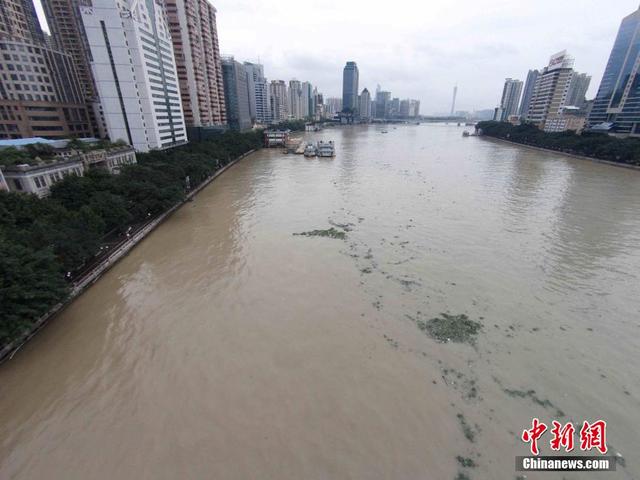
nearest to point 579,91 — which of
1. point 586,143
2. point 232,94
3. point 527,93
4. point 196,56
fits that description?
point 527,93

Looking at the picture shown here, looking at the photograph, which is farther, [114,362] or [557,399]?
A: [114,362]

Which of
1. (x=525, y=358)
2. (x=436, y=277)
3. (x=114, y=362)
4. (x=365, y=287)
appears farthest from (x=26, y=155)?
(x=525, y=358)

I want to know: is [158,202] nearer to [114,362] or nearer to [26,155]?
[26,155]

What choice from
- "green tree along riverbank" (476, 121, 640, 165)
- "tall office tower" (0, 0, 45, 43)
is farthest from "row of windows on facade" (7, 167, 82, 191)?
"green tree along riverbank" (476, 121, 640, 165)

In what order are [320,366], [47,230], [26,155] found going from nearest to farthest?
1. [320,366]
2. [47,230]
3. [26,155]

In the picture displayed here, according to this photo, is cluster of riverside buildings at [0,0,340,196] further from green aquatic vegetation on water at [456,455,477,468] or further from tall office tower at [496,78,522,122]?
tall office tower at [496,78,522,122]

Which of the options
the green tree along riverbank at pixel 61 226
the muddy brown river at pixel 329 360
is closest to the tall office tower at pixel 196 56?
the green tree along riverbank at pixel 61 226

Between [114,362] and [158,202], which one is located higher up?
[158,202]

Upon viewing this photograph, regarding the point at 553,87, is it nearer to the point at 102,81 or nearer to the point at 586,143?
the point at 586,143
